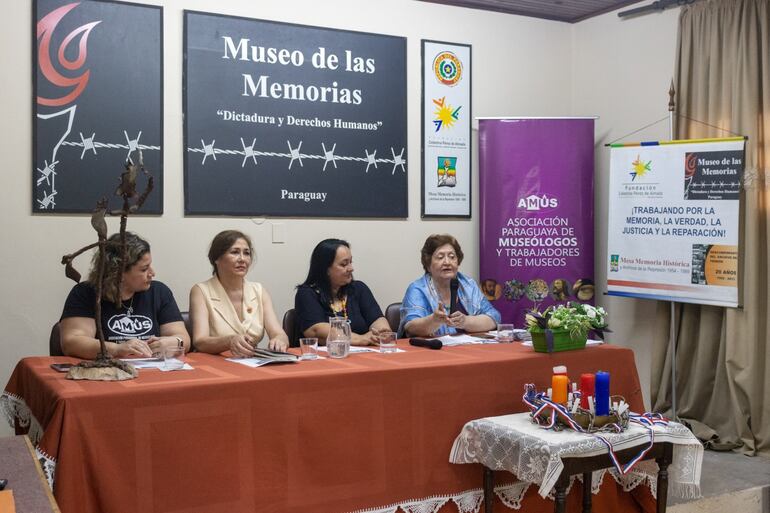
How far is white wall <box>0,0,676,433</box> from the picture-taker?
4.05 meters

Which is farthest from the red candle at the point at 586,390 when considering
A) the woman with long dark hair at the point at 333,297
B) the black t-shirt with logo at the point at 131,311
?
the black t-shirt with logo at the point at 131,311

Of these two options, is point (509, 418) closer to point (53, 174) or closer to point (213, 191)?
point (213, 191)

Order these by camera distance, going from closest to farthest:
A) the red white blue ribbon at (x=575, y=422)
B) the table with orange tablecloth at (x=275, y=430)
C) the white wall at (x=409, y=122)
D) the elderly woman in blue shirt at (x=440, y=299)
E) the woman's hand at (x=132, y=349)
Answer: the table with orange tablecloth at (x=275, y=430) → the red white blue ribbon at (x=575, y=422) → the woman's hand at (x=132, y=349) → the elderly woman in blue shirt at (x=440, y=299) → the white wall at (x=409, y=122)

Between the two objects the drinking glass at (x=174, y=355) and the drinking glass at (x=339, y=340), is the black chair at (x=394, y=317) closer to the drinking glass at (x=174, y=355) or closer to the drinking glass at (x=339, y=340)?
the drinking glass at (x=339, y=340)

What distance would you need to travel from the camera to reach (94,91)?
13.8 ft

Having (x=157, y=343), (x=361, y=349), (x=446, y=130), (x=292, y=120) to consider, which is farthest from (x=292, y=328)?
(x=446, y=130)

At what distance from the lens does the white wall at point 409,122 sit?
4.05m

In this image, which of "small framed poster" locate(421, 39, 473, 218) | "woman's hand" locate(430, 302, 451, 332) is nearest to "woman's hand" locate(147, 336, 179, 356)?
"woman's hand" locate(430, 302, 451, 332)

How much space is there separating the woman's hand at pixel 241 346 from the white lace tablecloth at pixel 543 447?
2.66ft

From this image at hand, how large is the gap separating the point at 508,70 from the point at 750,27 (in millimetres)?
1543

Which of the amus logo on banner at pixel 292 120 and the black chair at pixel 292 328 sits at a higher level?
the amus logo on banner at pixel 292 120

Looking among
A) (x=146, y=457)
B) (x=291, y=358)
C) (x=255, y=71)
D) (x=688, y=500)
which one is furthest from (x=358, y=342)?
(x=255, y=71)

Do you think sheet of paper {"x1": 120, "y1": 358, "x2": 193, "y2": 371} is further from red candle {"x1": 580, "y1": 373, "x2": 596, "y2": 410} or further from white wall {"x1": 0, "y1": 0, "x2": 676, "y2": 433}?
white wall {"x1": 0, "y1": 0, "x2": 676, "y2": 433}

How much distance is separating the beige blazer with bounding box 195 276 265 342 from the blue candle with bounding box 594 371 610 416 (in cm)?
138
